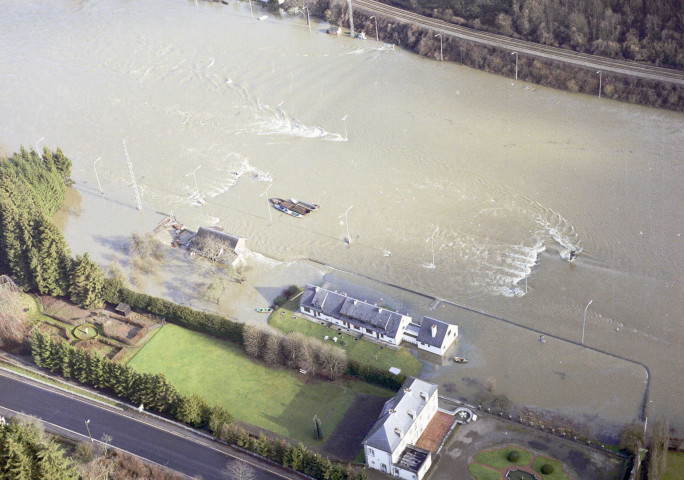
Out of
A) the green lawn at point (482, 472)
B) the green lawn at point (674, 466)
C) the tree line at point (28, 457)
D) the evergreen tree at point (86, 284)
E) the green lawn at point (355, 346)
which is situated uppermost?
the tree line at point (28, 457)

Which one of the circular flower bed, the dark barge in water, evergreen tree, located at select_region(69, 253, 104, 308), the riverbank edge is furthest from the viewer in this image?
the riverbank edge

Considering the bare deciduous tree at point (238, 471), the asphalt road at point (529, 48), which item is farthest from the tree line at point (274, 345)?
the asphalt road at point (529, 48)

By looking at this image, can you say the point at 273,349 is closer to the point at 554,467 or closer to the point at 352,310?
the point at 352,310

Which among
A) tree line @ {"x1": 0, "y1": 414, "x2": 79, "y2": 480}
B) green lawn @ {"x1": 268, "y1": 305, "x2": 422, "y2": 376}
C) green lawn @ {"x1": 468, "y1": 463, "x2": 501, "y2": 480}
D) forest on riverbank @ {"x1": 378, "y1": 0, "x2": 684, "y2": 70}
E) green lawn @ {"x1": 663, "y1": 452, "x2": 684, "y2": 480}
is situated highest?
forest on riverbank @ {"x1": 378, "y1": 0, "x2": 684, "y2": 70}

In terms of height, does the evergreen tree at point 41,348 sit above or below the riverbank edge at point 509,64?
below

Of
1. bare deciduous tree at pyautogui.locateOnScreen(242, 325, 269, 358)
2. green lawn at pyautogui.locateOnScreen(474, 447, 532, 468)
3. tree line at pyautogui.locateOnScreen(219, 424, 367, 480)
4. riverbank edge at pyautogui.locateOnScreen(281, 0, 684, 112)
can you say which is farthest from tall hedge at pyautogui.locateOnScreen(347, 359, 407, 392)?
riverbank edge at pyautogui.locateOnScreen(281, 0, 684, 112)

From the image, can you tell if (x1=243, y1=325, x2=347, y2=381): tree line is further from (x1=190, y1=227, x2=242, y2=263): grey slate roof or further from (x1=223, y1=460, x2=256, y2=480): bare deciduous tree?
(x1=190, y1=227, x2=242, y2=263): grey slate roof

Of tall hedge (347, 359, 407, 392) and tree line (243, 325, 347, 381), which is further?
tree line (243, 325, 347, 381)

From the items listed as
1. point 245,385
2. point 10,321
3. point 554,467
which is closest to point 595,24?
point 554,467

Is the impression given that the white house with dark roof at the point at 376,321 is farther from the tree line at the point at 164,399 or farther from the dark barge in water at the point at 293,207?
the dark barge in water at the point at 293,207
